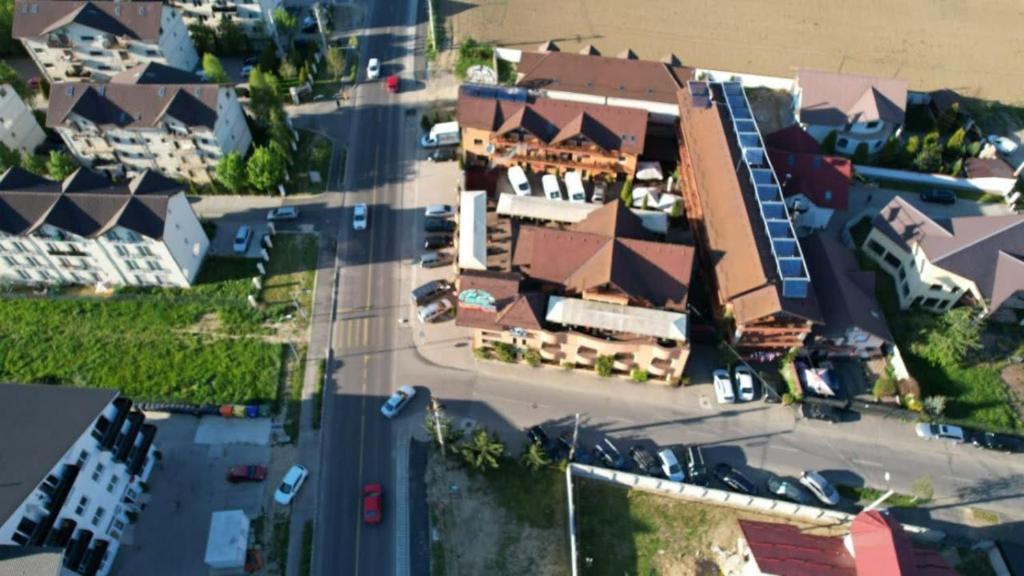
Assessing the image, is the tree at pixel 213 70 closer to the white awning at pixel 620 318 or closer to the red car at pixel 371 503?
the white awning at pixel 620 318

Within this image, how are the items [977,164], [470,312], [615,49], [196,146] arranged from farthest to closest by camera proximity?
1. [615,49]
2. [977,164]
3. [196,146]
4. [470,312]

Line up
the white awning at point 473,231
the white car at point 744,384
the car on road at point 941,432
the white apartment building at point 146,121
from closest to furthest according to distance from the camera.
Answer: the car on road at point 941,432 → the white car at point 744,384 → the white awning at point 473,231 → the white apartment building at point 146,121

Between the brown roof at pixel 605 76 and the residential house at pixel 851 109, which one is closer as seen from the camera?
the residential house at pixel 851 109

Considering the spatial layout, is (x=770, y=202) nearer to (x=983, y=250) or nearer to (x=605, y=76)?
(x=983, y=250)

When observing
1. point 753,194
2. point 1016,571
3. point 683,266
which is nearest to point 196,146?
point 683,266

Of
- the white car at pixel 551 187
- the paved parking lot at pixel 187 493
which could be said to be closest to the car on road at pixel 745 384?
the white car at pixel 551 187

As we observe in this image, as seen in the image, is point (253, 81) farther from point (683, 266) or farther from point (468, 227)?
point (683, 266)
